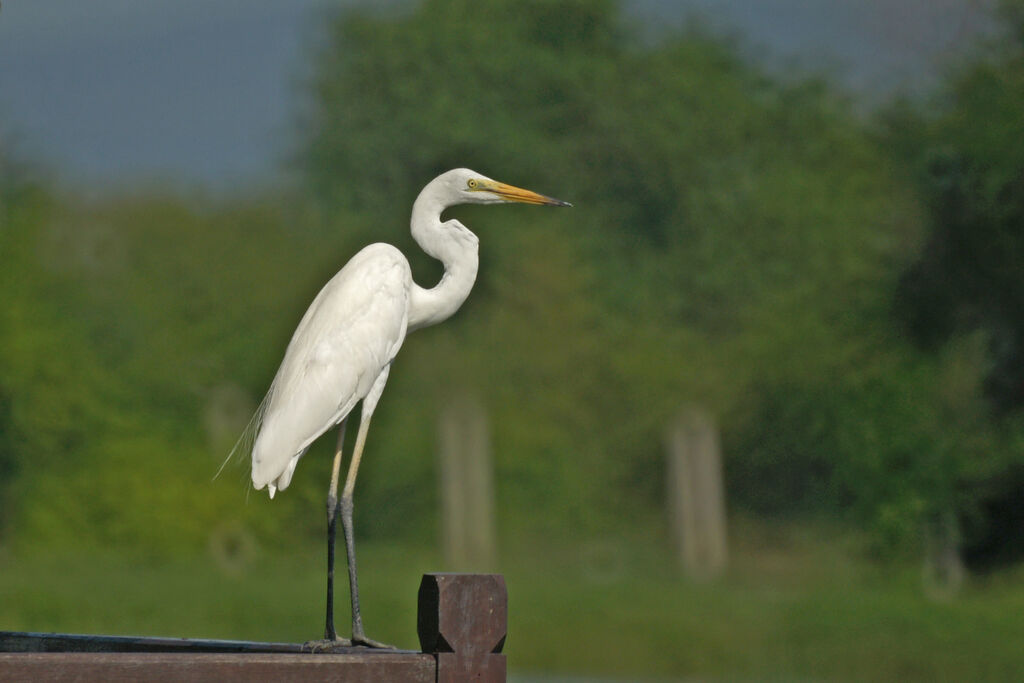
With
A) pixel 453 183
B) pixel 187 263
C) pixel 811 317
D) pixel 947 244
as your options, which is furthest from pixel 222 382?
pixel 453 183

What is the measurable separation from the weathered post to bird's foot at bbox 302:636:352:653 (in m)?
0.54

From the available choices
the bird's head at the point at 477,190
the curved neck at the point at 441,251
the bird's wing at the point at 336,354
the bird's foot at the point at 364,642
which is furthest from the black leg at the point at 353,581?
the bird's head at the point at 477,190

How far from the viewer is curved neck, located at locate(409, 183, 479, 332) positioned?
4.69 meters

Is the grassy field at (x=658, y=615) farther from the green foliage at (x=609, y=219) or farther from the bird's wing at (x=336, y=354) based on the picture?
the bird's wing at (x=336, y=354)

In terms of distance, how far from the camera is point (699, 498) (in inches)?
790

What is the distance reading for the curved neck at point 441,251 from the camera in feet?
15.4

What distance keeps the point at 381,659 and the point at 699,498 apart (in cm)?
1717

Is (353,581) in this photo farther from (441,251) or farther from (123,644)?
(441,251)

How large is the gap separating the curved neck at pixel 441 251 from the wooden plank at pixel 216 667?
1.64 metres

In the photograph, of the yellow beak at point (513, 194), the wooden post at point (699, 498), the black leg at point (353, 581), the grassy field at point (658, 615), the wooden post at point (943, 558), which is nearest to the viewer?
the black leg at point (353, 581)

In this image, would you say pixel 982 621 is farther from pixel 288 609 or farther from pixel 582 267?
pixel 582 267

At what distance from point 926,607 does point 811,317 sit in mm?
4484

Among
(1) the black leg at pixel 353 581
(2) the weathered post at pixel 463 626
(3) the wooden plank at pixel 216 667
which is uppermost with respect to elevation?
(1) the black leg at pixel 353 581

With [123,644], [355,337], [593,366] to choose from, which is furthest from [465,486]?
[123,644]
